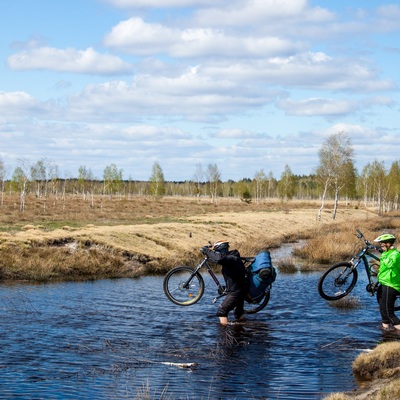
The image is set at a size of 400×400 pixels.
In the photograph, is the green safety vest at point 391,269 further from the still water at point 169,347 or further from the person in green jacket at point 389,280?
the still water at point 169,347

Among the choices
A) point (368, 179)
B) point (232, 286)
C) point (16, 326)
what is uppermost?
point (368, 179)

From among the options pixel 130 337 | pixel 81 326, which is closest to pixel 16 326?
pixel 81 326

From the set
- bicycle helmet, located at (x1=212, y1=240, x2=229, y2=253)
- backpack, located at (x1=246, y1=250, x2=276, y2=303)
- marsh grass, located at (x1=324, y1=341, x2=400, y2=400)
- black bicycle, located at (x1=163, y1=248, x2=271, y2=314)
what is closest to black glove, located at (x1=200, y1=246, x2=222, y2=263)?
bicycle helmet, located at (x1=212, y1=240, x2=229, y2=253)

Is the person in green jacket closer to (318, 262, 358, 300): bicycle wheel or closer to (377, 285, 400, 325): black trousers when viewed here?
(377, 285, 400, 325): black trousers

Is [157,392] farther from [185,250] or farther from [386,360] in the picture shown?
[185,250]

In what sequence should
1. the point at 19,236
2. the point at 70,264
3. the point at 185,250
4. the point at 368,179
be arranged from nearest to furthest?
the point at 70,264 → the point at 19,236 → the point at 185,250 → the point at 368,179

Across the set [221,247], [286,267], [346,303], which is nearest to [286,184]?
[286,267]

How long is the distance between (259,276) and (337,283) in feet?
10.6

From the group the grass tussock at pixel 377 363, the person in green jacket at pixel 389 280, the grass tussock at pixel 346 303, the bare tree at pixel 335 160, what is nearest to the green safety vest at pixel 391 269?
the person in green jacket at pixel 389 280

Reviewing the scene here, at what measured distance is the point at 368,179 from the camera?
132625 millimetres

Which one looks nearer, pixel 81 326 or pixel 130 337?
pixel 130 337

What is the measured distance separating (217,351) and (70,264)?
13.8 metres

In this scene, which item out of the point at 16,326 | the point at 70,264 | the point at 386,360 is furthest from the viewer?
the point at 70,264

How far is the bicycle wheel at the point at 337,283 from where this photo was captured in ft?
56.9
